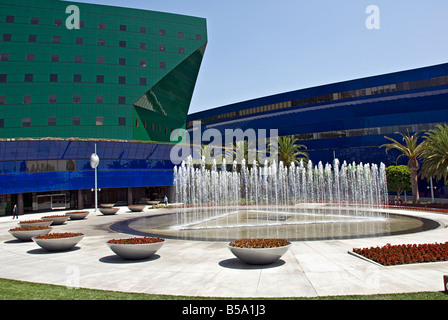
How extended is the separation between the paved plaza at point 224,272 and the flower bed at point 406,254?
305mm

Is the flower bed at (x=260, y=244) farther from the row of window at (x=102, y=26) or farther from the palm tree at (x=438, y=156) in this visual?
the row of window at (x=102, y=26)

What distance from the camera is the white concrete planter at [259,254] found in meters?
12.1

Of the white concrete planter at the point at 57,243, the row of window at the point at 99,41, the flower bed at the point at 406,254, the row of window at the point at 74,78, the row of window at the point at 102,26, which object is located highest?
the row of window at the point at 102,26

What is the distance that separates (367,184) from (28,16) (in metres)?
66.3

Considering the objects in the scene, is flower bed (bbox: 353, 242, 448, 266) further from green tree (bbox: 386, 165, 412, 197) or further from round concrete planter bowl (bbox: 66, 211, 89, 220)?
green tree (bbox: 386, 165, 412, 197)

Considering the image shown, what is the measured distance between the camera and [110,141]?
51.7 metres

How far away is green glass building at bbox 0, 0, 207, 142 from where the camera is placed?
5728 cm

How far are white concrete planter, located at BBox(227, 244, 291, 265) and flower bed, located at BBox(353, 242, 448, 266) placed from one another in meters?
3.47

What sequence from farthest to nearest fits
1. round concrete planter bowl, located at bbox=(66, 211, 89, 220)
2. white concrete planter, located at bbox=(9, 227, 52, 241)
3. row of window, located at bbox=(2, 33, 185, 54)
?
row of window, located at bbox=(2, 33, 185, 54) → round concrete planter bowl, located at bbox=(66, 211, 89, 220) → white concrete planter, located at bbox=(9, 227, 52, 241)

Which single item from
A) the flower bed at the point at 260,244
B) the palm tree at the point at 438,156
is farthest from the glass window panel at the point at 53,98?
the palm tree at the point at 438,156
